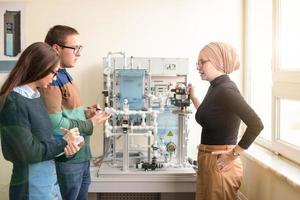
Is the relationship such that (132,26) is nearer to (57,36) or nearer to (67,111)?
(57,36)

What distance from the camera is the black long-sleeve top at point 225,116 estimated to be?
1.88 m

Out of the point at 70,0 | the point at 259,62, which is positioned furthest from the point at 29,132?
the point at 259,62

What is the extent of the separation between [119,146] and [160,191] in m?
0.67

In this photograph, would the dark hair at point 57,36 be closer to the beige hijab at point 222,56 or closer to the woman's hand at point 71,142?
the woman's hand at point 71,142

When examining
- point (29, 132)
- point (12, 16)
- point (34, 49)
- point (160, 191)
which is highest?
point (12, 16)

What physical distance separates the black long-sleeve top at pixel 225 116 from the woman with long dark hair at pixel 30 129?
2.79ft

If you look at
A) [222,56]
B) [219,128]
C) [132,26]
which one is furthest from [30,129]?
[132,26]

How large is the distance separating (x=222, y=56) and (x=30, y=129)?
3.83ft

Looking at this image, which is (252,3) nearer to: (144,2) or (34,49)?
(144,2)

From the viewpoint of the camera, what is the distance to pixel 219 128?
6.63ft

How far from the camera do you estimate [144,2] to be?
3.25m

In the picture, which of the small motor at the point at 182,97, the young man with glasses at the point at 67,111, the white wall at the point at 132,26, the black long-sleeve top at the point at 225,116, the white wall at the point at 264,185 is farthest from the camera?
the white wall at the point at 132,26

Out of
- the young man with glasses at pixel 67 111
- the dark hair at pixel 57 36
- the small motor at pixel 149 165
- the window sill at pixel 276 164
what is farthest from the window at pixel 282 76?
the dark hair at pixel 57 36

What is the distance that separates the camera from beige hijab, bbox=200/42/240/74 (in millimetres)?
2057
